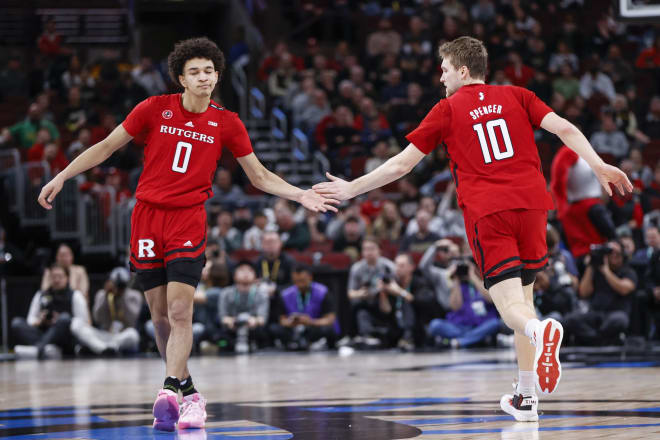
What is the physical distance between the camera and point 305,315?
13867mm

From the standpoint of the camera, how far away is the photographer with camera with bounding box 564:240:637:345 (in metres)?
12.5

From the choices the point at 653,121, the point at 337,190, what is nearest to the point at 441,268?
the point at 653,121

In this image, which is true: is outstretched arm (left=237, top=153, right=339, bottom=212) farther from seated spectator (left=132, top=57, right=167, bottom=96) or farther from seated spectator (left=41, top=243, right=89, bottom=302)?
seated spectator (left=132, top=57, right=167, bottom=96)

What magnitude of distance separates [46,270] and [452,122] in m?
9.80

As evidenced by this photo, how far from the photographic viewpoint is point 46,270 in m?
14.6

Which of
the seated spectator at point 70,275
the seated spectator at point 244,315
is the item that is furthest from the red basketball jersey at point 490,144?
the seated spectator at point 70,275

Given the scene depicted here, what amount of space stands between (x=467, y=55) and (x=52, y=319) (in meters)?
9.56

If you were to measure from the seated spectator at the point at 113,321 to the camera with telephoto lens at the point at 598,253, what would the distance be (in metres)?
5.84

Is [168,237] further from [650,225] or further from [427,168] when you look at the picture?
[427,168]

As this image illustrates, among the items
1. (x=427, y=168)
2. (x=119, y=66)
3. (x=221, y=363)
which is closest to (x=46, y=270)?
(x=221, y=363)

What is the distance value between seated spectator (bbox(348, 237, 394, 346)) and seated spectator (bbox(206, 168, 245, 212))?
3728 mm

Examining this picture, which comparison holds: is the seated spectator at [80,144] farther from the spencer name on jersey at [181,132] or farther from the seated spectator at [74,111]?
the spencer name on jersey at [181,132]

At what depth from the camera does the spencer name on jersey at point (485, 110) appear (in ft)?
19.3

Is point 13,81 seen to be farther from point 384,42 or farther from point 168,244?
point 168,244
